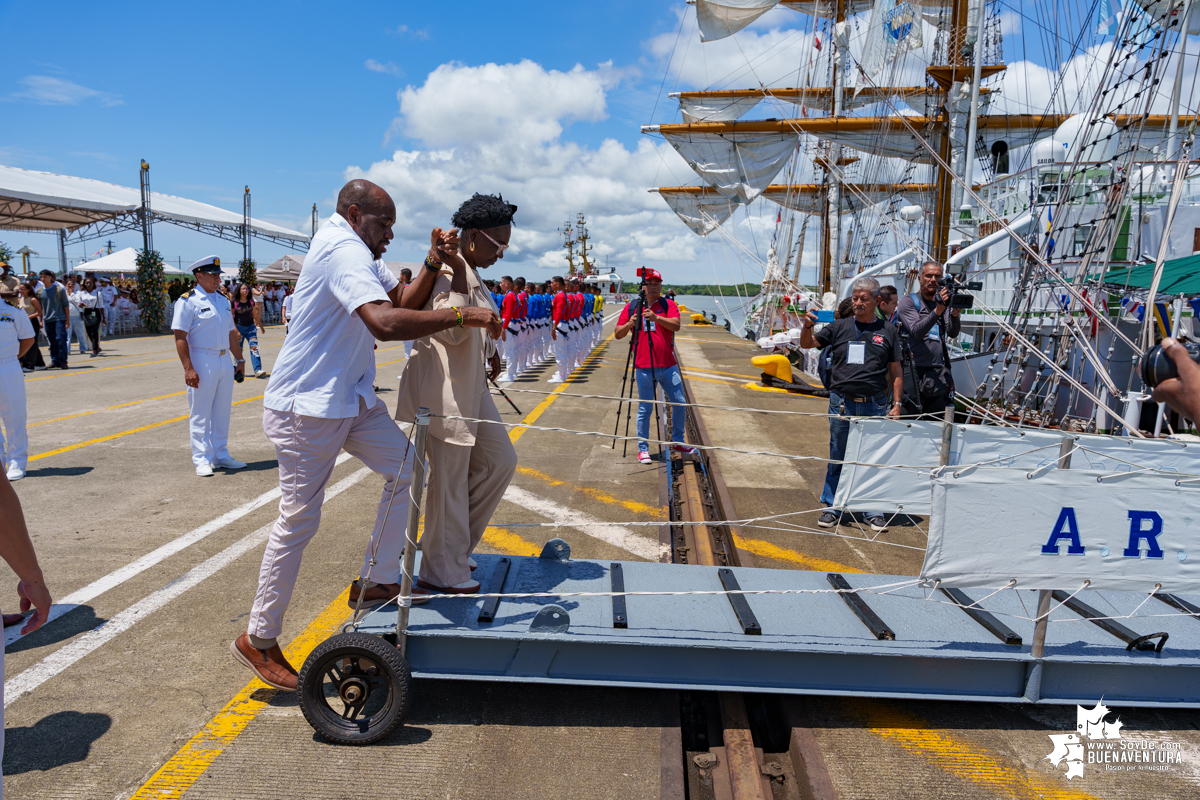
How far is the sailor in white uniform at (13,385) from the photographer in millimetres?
6102

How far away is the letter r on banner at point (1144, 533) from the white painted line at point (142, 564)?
400 centimetres

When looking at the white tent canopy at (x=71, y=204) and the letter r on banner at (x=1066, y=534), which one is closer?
the letter r on banner at (x=1066, y=534)

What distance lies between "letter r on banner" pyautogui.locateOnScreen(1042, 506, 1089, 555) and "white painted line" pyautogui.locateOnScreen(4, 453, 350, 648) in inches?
146

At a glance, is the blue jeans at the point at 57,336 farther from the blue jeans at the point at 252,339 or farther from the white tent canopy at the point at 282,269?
the white tent canopy at the point at 282,269

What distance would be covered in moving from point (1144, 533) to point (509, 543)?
3637mm

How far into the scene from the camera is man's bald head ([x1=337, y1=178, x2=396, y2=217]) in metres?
2.97

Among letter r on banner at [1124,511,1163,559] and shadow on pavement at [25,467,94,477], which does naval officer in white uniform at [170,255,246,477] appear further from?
letter r on banner at [1124,511,1163,559]

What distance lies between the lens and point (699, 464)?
7492 millimetres

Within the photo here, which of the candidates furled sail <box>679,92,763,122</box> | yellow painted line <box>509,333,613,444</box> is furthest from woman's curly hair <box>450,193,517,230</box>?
furled sail <box>679,92,763,122</box>

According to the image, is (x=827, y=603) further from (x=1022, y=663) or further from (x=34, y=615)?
(x=34, y=615)

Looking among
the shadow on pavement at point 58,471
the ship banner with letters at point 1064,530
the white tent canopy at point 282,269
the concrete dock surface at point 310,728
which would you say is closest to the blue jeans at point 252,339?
the shadow on pavement at point 58,471

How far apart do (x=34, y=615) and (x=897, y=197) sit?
3317cm

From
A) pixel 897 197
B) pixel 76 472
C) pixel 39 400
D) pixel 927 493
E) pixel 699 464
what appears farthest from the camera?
pixel 897 197

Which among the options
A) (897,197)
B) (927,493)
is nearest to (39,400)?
(927,493)
